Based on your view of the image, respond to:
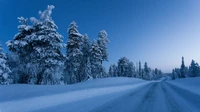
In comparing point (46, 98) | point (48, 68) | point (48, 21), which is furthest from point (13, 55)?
point (46, 98)

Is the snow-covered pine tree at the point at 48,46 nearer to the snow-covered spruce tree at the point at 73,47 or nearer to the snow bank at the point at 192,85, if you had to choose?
the snow-covered spruce tree at the point at 73,47

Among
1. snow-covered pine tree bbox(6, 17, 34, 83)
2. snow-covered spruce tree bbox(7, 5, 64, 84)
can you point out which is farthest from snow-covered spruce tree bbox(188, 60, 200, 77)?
snow-covered pine tree bbox(6, 17, 34, 83)

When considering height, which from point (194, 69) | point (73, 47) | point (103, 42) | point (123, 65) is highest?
point (103, 42)

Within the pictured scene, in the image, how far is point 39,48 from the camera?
16.6 metres

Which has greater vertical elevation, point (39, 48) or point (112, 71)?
point (39, 48)

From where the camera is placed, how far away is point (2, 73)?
18.9 meters

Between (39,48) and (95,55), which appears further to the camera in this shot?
(95,55)

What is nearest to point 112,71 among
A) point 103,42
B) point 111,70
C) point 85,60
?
point 111,70

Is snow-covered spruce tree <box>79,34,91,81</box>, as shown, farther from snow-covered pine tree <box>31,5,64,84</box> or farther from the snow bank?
the snow bank

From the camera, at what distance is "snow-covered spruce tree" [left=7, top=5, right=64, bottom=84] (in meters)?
16.6

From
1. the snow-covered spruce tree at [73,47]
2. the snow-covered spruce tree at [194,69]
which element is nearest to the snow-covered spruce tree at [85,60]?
the snow-covered spruce tree at [73,47]

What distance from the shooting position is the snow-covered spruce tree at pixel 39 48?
1664cm

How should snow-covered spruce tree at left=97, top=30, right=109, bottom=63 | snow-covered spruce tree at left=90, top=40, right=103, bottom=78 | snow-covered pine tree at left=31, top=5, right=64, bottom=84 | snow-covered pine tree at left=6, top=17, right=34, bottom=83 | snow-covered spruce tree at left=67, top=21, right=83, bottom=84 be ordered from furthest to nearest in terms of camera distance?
snow-covered spruce tree at left=97, top=30, right=109, bottom=63, snow-covered spruce tree at left=90, top=40, right=103, bottom=78, snow-covered spruce tree at left=67, top=21, right=83, bottom=84, snow-covered pine tree at left=31, top=5, right=64, bottom=84, snow-covered pine tree at left=6, top=17, right=34, bottom=83

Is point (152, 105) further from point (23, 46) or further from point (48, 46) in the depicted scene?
point (23, 46)
